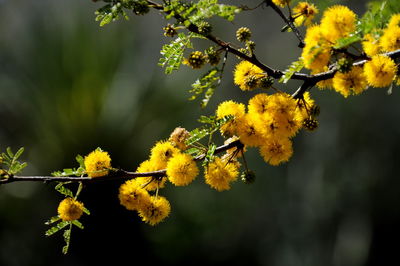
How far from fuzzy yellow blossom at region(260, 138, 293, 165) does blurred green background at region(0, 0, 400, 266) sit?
17.0ft

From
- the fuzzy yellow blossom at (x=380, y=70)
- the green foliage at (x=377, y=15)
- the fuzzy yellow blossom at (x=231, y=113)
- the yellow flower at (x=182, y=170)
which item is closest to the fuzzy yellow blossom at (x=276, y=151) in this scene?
the fuzzy yellow blossom at (x=231, y=113)

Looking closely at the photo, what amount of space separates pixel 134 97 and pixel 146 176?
631 centimetres

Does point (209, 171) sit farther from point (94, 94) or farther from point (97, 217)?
point (94, 94)

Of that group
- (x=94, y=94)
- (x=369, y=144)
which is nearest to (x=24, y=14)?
(x=94, y=94)

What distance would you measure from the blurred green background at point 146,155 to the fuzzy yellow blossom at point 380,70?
550 centimetres

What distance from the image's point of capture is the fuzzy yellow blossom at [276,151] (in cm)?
157

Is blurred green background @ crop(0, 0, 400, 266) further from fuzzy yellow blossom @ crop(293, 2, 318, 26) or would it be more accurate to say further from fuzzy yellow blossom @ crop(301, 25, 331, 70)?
fuzzy yellow blossom @ crop(301, 25, 331, 70)

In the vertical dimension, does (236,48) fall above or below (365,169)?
below

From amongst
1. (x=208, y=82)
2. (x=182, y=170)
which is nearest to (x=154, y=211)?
(x=182, y=170)

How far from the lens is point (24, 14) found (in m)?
8.55

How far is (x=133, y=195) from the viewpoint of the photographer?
5.35 feet

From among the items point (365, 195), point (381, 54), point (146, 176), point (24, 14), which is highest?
point (24, 14)

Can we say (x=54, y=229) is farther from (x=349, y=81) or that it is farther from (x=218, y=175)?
(x=349, y=81)

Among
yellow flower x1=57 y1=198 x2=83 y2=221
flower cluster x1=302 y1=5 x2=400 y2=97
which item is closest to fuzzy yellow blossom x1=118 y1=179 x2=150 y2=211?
yellow flower x1=57 y1=198 x2=83 y2=221
